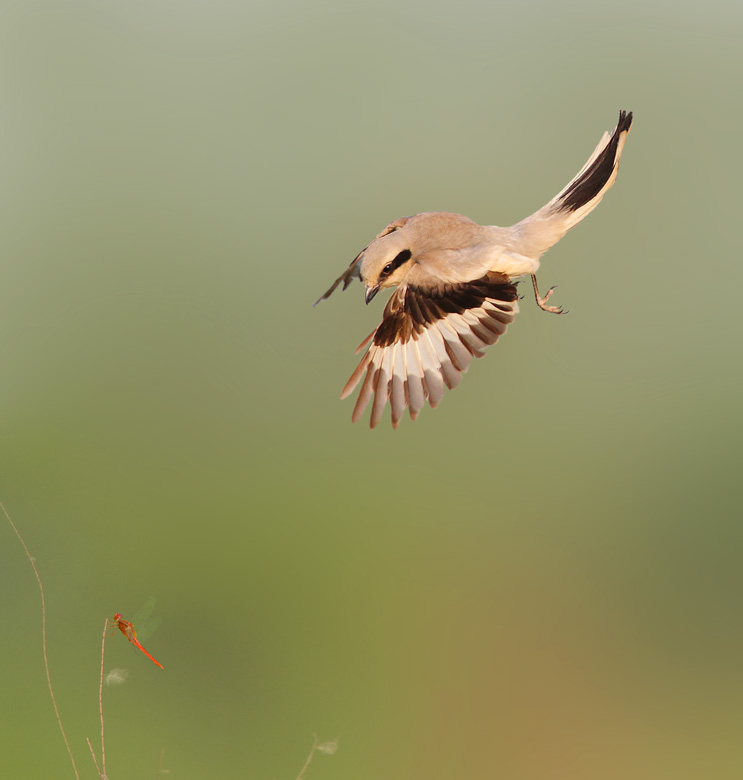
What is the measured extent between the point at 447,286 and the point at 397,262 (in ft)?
0.28

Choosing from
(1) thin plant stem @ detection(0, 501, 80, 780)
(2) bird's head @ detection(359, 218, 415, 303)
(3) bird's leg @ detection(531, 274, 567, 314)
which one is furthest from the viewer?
(1) thin plant stem @ detection(0, 501, 80, 780)

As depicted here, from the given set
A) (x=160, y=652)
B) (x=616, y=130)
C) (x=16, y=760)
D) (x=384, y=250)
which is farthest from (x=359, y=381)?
(x=16, y=760)

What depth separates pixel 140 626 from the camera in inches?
46.3

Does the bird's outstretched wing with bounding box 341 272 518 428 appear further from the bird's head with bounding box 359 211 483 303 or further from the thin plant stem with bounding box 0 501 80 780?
the thin plant stem with bounding box 0 501 80 780

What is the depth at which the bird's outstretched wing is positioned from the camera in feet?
2.97

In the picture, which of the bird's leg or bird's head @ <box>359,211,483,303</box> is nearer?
bird's head @ <box>359,211,483,303</box>

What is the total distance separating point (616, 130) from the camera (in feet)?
3.00

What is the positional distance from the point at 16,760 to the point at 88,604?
0.85 feet

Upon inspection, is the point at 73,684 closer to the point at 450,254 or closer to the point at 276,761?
the point at 276,761

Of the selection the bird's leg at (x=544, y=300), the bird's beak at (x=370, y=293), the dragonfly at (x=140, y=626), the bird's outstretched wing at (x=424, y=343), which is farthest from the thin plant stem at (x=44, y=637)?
the bird's leg at (x=544, y=300)

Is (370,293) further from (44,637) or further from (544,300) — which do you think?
(44,637)

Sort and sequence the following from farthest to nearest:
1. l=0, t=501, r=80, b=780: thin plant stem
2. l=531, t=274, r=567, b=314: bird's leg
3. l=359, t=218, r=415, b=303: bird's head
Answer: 1. l=0, t=501, r=80, b=780: thin plant stem
2. l=531, t=274, r=567, b=314: bird's leg
3. l=359, t=218, r=415, b=303: bird's head

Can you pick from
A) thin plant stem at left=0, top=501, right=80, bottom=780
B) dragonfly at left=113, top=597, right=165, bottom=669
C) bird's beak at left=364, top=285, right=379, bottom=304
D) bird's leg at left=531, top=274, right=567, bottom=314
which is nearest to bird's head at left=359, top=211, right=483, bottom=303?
bird's beak at left=364, top=285, right=379, bottom=304

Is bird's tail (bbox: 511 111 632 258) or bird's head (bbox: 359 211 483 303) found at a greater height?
bird's tail (bbox: 511 111 632 258)
